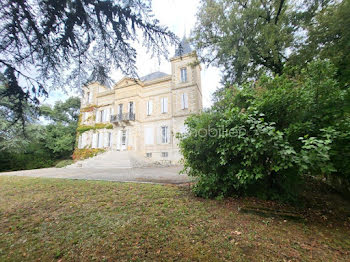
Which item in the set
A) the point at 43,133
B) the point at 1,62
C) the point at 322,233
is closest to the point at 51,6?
the point at 1,62

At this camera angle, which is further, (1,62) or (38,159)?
(38,159)

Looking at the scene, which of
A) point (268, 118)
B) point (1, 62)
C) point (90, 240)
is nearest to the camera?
point (90, 240)

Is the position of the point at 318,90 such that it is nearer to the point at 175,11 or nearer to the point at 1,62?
the point at 175,11

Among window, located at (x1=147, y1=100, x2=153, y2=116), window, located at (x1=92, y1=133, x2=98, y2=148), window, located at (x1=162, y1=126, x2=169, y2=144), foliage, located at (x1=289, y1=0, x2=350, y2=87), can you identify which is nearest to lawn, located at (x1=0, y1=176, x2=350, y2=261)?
foliage, located at (x1=289, y1=0, x2=350, y2=87)

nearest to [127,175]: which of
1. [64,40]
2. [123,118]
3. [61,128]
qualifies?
[64,40]

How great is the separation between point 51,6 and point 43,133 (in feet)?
60.2

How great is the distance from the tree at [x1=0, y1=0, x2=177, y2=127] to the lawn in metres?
2.02

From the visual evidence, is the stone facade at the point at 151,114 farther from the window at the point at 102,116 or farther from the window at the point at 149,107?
the window at the point at 102,116

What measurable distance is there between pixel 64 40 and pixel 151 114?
43.1 feet

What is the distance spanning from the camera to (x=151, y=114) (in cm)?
1541

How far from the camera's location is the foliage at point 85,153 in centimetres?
1542

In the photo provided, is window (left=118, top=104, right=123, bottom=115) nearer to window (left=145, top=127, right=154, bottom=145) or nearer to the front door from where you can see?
the front door

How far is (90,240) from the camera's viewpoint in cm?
197

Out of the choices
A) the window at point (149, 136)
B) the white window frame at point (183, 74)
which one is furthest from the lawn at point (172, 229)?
the white window frame at point (183, 74)
